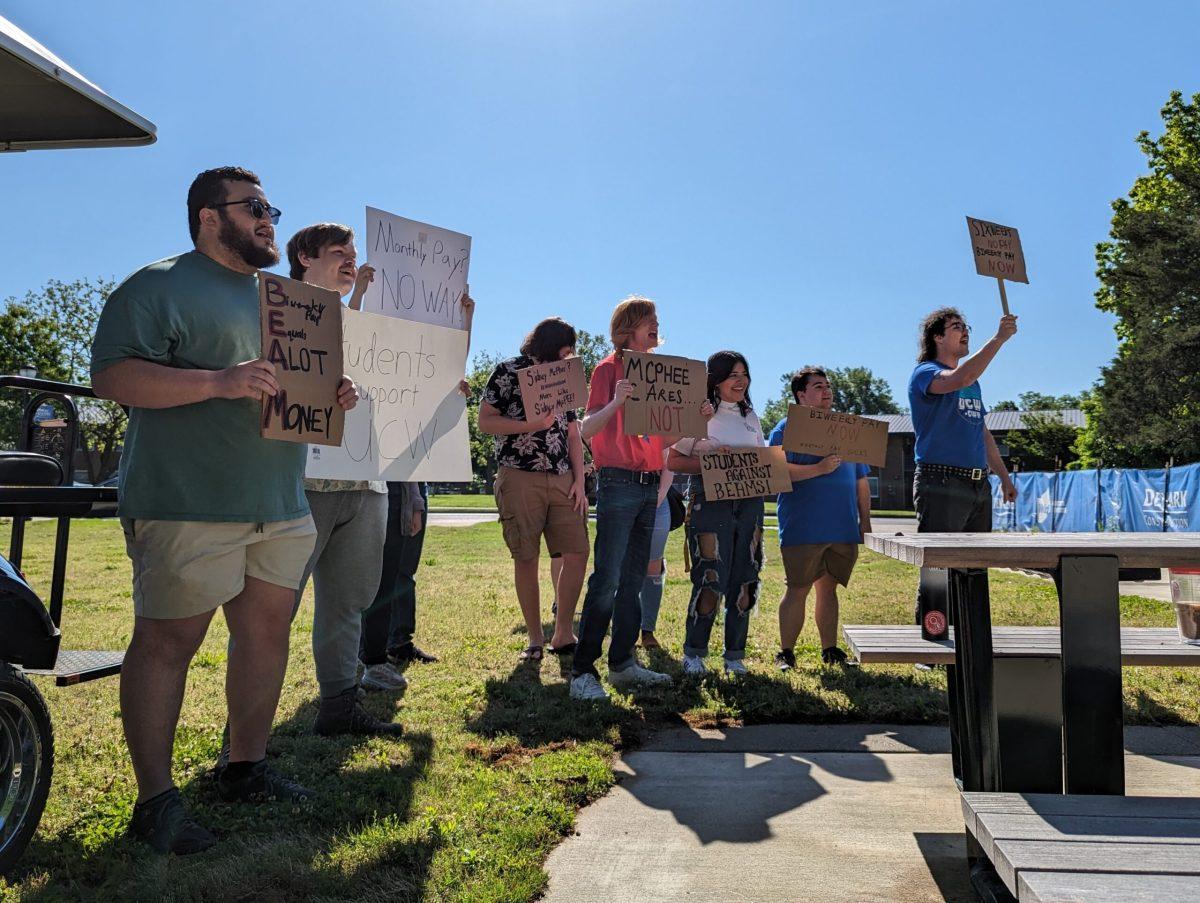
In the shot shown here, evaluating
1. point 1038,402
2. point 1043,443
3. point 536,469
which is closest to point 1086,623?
point 536,469

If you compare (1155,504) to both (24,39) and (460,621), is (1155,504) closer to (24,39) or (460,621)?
(460,621)

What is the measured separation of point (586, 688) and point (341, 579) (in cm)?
138

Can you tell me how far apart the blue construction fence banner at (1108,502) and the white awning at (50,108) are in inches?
595

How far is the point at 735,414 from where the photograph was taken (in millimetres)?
5750

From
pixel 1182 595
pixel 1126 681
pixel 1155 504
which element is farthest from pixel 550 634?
pixel 1155 504

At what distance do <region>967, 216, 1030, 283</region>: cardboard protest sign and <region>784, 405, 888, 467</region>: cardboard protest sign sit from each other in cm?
106

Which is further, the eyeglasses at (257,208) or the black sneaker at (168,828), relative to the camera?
the eyeglasses at (257,208)

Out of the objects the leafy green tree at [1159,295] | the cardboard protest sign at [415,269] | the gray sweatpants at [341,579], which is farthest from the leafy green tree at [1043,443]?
the gray sweatpants at [341,579]

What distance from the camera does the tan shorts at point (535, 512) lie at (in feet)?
18.0

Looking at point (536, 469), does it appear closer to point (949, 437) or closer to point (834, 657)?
point (834, 657)

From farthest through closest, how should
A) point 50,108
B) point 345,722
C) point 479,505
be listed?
point 479,505, point 345,722, point 50,108

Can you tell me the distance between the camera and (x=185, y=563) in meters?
2.89

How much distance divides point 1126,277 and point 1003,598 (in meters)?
32.0

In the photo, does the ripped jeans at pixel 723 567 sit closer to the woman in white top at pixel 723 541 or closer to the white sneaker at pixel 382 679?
the woman in white top at pixel 723 541
